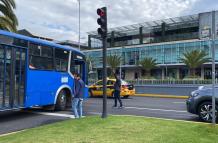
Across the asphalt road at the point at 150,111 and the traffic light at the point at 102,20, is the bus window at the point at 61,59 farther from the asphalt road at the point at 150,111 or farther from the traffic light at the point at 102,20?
the traffic light at the point at 102,20

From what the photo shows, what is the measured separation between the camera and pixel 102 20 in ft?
33.5

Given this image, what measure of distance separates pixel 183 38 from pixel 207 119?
57242mm

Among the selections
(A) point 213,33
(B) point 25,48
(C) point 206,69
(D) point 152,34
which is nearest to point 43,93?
(B) point 25,48

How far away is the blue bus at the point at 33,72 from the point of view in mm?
11172

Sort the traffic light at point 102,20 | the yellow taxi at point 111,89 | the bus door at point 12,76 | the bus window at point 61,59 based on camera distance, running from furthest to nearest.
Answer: the yellow taxi at point 111,89, the bus window at point 61,59, the bus door at point 12,76, the traffic light at point 102,20

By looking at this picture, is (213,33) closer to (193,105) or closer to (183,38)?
(193,105)

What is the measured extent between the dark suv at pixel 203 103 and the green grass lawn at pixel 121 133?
8.70 ft

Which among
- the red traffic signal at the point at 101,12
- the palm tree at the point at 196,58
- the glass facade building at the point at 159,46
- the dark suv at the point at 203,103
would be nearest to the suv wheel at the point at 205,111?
the dark suv at the point at 203,103

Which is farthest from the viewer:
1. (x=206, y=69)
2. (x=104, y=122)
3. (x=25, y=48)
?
(x=206, y=69)

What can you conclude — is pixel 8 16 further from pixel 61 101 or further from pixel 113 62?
pixel 113 62

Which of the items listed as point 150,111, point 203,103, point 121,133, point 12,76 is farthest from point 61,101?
point 121,133

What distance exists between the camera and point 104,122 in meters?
9.15

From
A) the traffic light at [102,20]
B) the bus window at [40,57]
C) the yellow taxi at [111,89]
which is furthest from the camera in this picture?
the yellow taxi at [111,89]

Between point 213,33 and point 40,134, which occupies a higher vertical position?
point 213,33
